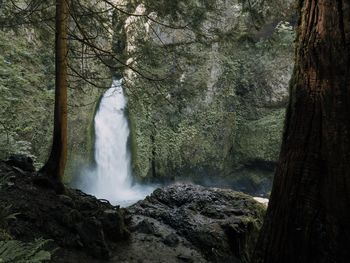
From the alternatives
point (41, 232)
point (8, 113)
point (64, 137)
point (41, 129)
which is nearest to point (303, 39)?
point (41, 232)

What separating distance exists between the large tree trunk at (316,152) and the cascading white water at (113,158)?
9083mm

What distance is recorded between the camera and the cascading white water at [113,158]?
38.5ft

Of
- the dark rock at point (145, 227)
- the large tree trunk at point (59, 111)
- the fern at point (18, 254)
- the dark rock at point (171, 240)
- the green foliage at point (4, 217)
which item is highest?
the large tree trunk at point (59, 111)

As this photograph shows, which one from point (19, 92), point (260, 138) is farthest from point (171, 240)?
point (260, 138)

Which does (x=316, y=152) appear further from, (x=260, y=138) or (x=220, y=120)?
(x=260, y=138)

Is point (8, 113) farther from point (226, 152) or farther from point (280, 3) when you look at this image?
point (226, 152)

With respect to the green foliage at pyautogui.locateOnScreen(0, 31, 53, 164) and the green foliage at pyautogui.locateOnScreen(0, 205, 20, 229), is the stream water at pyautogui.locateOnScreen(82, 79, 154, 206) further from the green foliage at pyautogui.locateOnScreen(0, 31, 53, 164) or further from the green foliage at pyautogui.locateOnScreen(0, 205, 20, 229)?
the green foliage at pyautogui.locateOnScreen(0, 205, 20, 229)

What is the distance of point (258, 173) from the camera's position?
1458cm

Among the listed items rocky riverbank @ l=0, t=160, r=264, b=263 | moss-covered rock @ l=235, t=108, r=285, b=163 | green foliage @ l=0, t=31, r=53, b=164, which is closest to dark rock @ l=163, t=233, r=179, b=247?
rocky riverbank @ l=0, t=160, r=264, b=263

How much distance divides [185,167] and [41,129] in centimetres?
573

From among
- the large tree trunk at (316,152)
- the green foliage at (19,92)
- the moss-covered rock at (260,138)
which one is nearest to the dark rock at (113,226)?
the large tree trunk at (316,152)

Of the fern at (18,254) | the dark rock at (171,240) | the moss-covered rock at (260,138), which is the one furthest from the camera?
the moss-covered rock at (260,138)

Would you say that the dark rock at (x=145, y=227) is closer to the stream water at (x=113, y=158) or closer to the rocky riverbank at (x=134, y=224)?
the rocky riverbank at (x=134, y=224)

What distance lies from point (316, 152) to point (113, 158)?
10365mm
